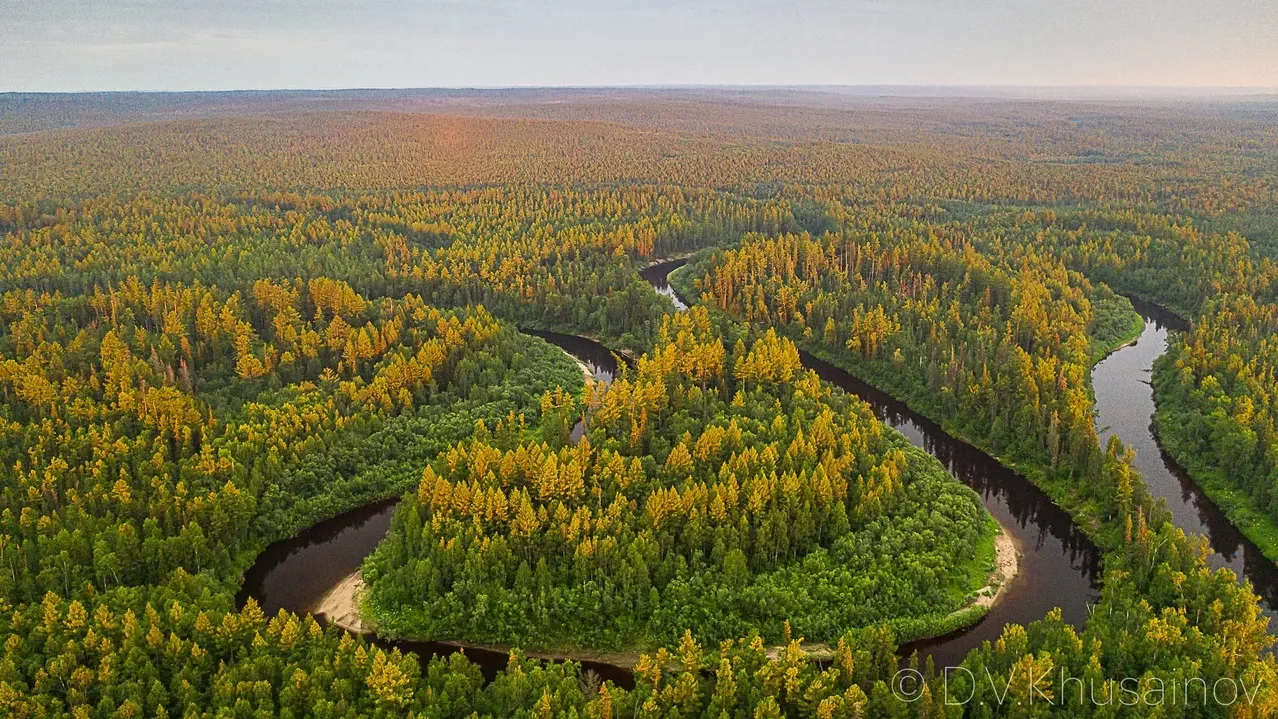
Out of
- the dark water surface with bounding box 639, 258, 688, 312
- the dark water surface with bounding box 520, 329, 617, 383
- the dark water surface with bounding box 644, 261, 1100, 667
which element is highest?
the dark water surface with bounding box 639, 258, 688, 312

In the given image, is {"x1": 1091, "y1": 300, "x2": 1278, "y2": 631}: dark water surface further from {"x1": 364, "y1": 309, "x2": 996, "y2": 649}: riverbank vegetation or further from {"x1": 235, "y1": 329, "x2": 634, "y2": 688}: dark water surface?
{"x1": 235, "y1": 329, "x2": 634, "y2": 688}: dark water surface

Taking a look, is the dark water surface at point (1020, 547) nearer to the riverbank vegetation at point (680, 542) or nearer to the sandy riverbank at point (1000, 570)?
the sandy riverbank at point (1000, 570)

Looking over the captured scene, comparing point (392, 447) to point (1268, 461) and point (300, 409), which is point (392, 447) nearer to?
point (300, 409)

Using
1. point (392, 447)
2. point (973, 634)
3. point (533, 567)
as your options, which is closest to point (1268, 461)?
point (973, 634)

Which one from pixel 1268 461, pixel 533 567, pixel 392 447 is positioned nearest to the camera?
pixel 533 567

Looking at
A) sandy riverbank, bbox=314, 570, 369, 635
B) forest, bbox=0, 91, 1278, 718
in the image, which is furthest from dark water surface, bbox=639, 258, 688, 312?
sandy riverbank, bbox=314, 570, 369, 635

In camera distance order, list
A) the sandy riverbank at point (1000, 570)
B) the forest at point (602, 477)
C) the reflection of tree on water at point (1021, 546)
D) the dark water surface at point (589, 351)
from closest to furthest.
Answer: the forest at point (602, 477) → the reflection of tree on water at point (1021, 546) → the sandy riverbank at point (1000, 570) → the dark water surface at point (589, 351)

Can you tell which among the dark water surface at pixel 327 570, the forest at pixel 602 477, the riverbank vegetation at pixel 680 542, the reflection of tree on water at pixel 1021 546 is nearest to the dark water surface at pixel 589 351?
the forest at pixel 602 477
